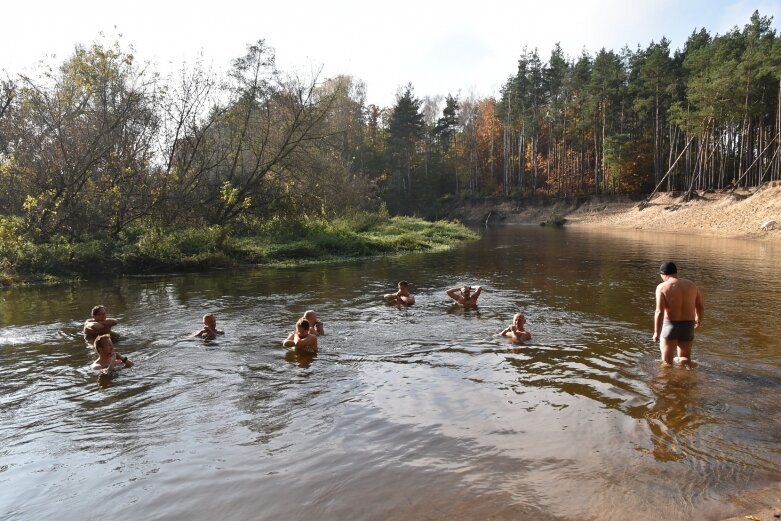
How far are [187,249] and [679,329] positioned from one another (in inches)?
831

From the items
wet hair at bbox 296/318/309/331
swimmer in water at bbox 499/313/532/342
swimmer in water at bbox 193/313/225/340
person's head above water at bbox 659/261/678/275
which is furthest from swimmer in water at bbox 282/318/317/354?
person's head above water at bbox 659/261/678/275

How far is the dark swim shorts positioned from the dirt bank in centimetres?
3243

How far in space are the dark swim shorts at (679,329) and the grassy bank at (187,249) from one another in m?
19.4

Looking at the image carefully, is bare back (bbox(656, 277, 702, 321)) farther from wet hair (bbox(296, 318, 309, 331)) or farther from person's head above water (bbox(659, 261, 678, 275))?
wet hair (bbox(296, 318, 309, 331))

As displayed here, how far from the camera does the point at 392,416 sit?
754cm

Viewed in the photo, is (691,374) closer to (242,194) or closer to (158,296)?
(158,296)

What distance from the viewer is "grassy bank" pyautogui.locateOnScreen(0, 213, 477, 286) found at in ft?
67.6

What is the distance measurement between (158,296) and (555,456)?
1476 centimetres

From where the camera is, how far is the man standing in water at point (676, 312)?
8812 mm

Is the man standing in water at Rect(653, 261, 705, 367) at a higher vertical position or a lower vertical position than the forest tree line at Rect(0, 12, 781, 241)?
lower

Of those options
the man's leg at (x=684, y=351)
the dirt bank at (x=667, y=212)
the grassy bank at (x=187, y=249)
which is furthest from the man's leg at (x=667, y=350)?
the dirt bank at (x=667, y=212)

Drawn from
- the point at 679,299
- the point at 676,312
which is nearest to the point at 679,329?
the point at 676,312

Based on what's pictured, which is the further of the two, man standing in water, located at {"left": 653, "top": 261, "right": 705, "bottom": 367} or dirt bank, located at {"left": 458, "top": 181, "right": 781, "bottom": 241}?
dirt bank, located at {"left": 458, "top": 181, "right": 781, "bottom": 241}

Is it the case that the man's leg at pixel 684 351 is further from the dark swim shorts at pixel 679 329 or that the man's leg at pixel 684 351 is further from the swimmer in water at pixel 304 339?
the swimmer in water at pixel 304 339
